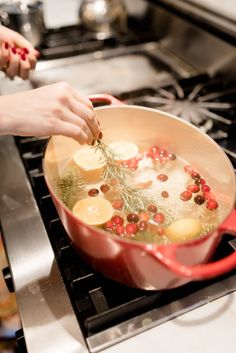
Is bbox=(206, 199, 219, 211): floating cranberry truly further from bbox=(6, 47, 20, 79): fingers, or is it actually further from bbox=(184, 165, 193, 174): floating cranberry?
bbox=(6, 47, 20, 79): fingers

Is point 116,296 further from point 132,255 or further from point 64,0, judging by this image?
point 64,0

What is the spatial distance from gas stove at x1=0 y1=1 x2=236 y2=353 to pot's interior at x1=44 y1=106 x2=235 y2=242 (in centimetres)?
8

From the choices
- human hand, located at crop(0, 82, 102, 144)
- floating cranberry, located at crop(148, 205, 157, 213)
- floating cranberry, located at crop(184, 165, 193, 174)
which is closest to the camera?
human hand, located at crop(0, 82, 102, 144)

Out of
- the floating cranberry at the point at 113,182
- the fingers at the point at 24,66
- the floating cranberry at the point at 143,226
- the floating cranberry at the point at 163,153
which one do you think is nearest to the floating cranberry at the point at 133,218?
the floating cranberry at the point at 143,226

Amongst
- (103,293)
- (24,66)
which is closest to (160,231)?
(103,293)

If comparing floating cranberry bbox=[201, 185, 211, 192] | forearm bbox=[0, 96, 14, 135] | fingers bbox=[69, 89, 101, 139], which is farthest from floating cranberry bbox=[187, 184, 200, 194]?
forearm bbox=[0, 96, 14, 135]

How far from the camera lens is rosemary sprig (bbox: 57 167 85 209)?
0.67 meters

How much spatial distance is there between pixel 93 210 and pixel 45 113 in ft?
0.59

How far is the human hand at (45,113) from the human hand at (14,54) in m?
0.33

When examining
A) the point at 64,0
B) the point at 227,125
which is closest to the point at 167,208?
the point at 227,125

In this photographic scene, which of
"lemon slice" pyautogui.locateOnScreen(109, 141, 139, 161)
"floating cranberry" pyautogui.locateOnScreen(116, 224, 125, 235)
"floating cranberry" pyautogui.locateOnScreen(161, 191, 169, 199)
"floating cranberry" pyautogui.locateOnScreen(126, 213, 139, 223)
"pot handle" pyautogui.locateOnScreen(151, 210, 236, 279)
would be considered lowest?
"floating cranberry" pyautogui.locateOnScreen(161, 191, 169, 199)

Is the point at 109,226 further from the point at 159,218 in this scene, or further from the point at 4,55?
the point at 4,55

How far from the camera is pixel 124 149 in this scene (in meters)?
0.80

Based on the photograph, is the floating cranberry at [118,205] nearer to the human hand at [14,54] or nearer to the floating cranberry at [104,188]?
the floating cranberry at [104,188]
